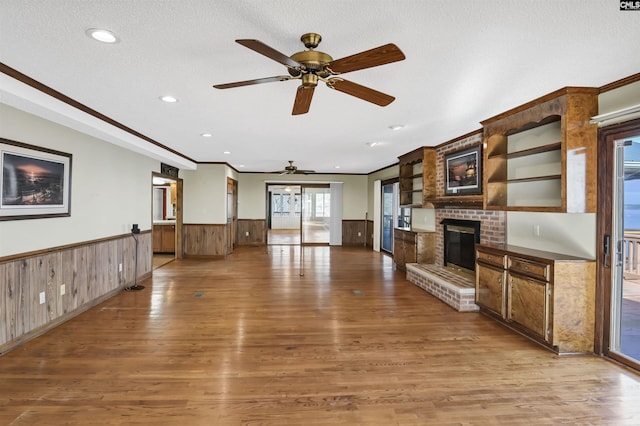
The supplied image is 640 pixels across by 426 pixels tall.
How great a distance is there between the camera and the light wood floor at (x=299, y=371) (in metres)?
2.11

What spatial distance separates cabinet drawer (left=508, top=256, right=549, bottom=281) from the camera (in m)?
3.03

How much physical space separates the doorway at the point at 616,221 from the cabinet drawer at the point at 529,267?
44cm

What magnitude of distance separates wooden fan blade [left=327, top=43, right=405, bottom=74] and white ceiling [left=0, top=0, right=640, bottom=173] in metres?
0.22

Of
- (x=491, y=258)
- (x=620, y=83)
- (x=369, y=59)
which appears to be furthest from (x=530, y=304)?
(x=369, y=59)

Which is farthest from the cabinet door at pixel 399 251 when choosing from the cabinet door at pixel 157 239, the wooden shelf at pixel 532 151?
the cabinet door at pixel 157 239

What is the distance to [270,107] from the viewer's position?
11.5ft

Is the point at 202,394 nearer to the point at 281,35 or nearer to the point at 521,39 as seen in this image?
the point at 281,35

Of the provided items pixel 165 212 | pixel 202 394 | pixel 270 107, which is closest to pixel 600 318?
pixel 202 394

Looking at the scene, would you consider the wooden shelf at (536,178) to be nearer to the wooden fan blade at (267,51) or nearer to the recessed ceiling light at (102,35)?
the wooden fan blade at (267,51)

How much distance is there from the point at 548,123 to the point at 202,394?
166 inches

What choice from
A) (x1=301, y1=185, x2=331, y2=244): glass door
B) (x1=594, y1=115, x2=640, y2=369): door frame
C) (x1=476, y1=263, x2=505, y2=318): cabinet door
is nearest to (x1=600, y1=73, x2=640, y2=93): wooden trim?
(x1=594, y1=115, x2=640, y2=369): door frame

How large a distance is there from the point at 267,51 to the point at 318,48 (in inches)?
25.0

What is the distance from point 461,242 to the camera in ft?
16.8

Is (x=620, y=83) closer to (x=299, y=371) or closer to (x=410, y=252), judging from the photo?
(x=299, y=371)
